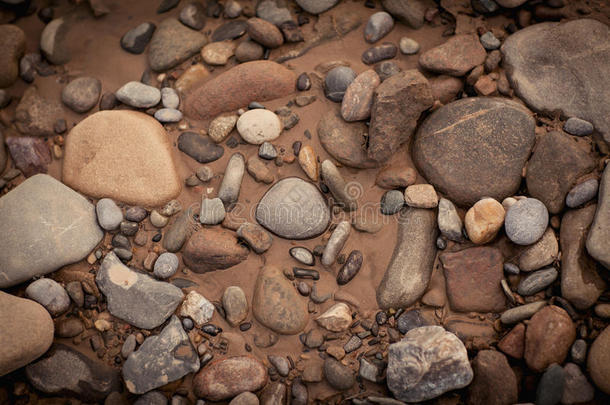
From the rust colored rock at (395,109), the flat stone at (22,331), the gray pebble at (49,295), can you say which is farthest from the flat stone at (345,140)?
the flat stone at (22,331)

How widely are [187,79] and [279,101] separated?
73 cm

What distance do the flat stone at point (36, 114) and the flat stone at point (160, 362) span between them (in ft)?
5.89

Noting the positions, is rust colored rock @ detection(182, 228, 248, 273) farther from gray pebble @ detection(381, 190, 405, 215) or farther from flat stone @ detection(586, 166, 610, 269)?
flat stone @ detection(586, 166, 610, 269)

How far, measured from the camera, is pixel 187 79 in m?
3.13

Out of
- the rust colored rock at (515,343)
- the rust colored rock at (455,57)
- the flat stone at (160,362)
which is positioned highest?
the rust colored rock at (455,57)

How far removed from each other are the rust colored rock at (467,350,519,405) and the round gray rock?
2.30ft

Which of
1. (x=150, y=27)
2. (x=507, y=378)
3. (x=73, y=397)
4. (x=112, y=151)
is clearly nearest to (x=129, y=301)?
(x=73, y=397)

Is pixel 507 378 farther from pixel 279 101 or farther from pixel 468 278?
pixel 279 101

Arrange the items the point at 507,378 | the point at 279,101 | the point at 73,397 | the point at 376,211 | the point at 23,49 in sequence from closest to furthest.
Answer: the point at 507,378 < the point at 73,397 < the point at 376,211 < the point at 279,101 < the point at 23,49

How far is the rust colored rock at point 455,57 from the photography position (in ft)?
9.36

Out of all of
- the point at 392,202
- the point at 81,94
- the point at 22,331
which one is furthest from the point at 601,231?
the point at 81,94

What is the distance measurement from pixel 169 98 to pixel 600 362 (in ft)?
10.5

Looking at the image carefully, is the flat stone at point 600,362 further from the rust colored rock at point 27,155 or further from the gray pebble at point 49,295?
the rust colored rock at point 27,155

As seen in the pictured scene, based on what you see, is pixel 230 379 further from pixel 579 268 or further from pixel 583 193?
pixel 583 193
